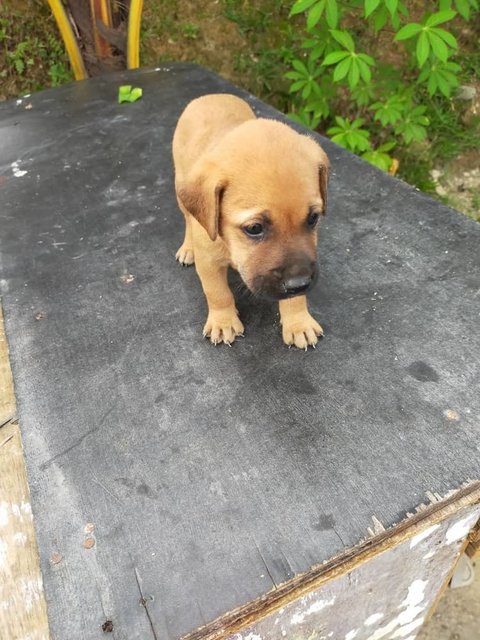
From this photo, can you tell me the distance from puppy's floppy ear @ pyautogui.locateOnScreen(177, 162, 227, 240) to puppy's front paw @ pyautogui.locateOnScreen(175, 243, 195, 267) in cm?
66

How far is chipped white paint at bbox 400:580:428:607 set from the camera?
187 cm

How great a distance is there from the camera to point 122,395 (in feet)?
5.95

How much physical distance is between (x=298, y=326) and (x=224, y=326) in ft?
0.93

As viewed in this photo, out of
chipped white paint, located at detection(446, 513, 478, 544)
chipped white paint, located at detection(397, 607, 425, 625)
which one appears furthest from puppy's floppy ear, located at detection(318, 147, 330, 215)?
chipped white paint, located at detection(397, 607, 425, 625)

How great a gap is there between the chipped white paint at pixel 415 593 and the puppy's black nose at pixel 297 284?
1.15 metres

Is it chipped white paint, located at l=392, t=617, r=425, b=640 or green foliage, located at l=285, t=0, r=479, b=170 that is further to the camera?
green foliage, located at l=285, t=0, r=479, b=170

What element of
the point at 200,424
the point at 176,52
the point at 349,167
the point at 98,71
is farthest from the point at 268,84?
the point at 200,424

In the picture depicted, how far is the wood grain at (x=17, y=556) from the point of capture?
1.49 meters

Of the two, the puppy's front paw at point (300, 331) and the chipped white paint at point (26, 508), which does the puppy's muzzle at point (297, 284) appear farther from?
the chipped white paint at point (26, 508)

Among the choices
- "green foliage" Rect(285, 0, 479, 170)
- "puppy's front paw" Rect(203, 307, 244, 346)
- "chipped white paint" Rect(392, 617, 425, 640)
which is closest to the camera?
"puppy's front paw" Rect(203, 307, 244, 346)

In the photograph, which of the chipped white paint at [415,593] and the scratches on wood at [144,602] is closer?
the scratches on wood at [144,602]

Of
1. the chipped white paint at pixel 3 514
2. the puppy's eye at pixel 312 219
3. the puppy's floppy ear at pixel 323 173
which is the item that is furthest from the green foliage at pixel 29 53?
the chipped white paint at pixel 3 514

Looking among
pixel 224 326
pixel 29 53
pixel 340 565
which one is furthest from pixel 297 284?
pixel 29 53

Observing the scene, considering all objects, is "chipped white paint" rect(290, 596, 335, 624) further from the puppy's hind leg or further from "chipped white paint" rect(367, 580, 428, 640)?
the puppy's hind leg
